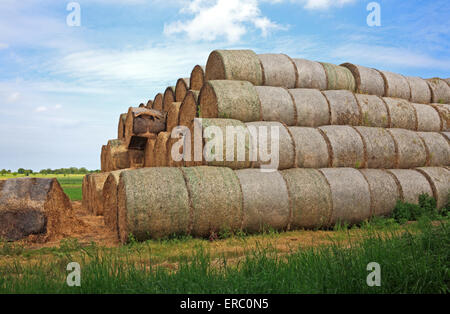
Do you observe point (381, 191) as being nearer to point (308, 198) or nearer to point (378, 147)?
point (378, 147)

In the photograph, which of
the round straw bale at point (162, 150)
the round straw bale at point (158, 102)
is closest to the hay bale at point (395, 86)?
the round straw bale at point (162, 150)

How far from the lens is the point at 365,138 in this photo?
8.27 m

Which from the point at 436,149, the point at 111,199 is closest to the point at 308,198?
the point at 111,199

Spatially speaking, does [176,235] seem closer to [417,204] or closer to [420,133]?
[417,204]

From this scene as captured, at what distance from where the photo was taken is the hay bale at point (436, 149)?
9305mm

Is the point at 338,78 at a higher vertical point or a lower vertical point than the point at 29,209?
higher

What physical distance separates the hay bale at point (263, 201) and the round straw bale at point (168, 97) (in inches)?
209

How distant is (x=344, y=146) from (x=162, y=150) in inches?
159

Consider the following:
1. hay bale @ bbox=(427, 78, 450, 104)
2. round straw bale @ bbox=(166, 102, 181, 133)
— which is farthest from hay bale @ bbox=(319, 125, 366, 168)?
hay bale @ bbox=(427, 78, 450, 104)

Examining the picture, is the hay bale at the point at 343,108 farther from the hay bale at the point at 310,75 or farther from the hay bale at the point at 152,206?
the hay bale at the point at 152,206

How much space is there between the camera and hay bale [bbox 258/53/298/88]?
8.76m

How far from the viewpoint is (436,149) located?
9391mm

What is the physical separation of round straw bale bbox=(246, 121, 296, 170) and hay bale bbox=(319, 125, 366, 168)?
99 cm
